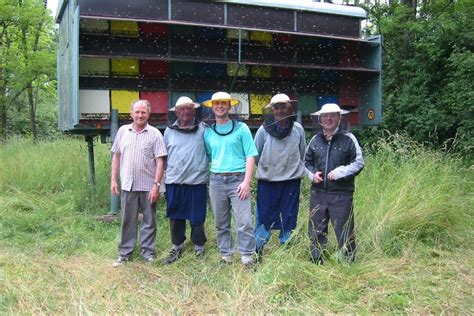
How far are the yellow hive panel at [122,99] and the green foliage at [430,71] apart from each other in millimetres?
6792

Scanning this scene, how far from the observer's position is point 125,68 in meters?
7.39

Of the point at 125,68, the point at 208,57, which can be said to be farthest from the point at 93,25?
the point at 208,57

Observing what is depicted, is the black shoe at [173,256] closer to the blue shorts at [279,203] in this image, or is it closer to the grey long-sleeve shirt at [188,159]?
the grey long-sleeve shirt at [188,159]

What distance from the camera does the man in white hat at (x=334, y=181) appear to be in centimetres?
479

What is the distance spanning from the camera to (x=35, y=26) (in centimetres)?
1694

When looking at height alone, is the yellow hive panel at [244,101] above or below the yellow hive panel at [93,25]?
below

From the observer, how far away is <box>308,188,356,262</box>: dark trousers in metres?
4.80

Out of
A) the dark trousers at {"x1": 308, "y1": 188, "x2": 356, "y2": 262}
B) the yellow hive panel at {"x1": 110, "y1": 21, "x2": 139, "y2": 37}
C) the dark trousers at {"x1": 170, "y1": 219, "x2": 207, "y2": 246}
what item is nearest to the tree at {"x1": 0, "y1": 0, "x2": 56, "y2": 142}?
the yellow hive panel at {"x1": 110, "y1": 21, "x2": 139, "y2": 37}

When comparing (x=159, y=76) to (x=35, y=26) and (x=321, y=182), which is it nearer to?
(x=321, y=182)

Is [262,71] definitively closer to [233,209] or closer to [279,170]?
[279,170]

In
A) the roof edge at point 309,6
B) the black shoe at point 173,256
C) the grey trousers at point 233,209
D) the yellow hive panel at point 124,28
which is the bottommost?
the black shoe at point 173,256

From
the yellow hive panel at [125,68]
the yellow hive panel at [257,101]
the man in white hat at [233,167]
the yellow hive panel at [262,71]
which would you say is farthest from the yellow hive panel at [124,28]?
the man in white hat at [233,167]

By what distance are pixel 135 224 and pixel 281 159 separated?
1.76 m

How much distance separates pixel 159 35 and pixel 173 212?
3.25 m
